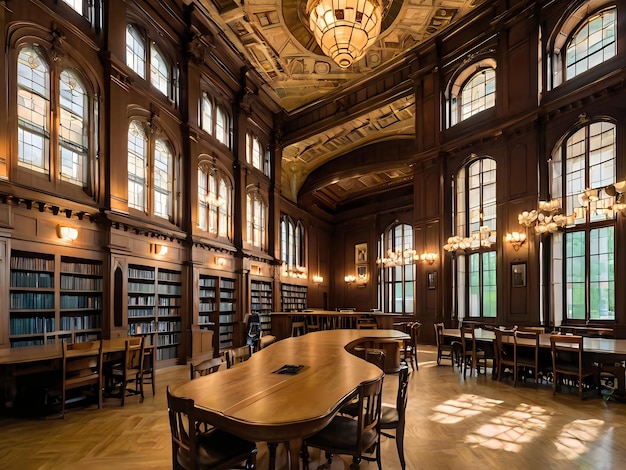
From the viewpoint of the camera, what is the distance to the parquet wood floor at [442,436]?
3.62m

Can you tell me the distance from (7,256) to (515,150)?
416 inches

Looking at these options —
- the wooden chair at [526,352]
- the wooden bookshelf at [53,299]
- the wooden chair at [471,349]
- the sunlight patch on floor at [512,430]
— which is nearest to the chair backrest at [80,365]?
the wooden bookshelf at [53,299]

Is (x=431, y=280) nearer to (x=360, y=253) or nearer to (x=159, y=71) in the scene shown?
(x=360, y=253)

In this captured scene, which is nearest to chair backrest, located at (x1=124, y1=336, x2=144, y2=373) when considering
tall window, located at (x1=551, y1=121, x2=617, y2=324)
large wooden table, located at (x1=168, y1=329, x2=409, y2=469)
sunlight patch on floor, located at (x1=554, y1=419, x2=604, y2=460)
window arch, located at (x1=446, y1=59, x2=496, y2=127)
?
large wooden table, located at (x1=168, y1=329, x2=409, y2=469)

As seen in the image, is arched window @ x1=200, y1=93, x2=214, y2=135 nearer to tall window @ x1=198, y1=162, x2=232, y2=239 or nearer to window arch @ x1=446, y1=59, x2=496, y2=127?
tall window @ x1=198, y1=162, x2=232, y2=239

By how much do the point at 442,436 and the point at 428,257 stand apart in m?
7.93

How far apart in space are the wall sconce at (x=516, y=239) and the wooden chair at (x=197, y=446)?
8.59 meters

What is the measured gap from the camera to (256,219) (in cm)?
1443

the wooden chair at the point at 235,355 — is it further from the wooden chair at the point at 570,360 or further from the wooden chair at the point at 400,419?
the wooden chair at the point at 570,360

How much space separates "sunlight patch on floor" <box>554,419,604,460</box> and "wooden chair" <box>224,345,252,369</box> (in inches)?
124

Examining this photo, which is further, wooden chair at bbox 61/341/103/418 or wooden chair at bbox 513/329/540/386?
wooden chair at bbox 513/329/540/386

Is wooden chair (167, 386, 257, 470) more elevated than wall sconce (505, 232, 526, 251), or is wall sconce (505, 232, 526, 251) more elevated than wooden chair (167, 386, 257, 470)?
wall sconce (505, 232, 526, 251)

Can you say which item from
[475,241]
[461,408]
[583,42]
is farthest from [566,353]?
[583,42]

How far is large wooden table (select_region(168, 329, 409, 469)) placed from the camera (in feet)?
7.00
